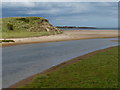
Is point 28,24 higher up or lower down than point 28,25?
higher up

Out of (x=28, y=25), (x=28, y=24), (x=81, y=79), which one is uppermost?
(x=28, y=24)

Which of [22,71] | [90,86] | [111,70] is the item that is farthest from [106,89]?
[22,71]

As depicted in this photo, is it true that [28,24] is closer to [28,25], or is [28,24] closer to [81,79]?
[28,25]

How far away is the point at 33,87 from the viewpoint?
10.7 m

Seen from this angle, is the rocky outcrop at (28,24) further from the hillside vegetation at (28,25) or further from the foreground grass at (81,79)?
the foreground grass at (81,79)

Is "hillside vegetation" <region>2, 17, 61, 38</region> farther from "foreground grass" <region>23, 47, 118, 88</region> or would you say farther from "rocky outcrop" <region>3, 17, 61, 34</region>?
"foreground grass" <region>23, 47, 118, 88</region>

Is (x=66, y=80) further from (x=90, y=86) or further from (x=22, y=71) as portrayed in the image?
(x=22, y=71)

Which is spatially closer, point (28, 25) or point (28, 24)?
point (28, 25)

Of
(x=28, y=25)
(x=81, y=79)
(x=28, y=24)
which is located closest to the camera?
(x=81, y=79)

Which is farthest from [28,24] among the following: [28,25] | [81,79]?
[81,79]

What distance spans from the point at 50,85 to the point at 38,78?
79.2 inches

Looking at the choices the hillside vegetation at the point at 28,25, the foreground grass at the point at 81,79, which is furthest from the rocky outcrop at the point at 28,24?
the foreground grass at the point at 81,79

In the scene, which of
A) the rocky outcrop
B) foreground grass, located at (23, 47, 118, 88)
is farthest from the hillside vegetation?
foreground grass, located at (23, 47, 118, 88)

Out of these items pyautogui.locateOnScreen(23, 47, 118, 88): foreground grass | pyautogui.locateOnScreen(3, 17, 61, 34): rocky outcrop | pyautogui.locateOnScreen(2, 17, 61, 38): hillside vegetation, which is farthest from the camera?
pyautogui.locateOnScreen(3, 17, 61, 34): rocky outcrop
